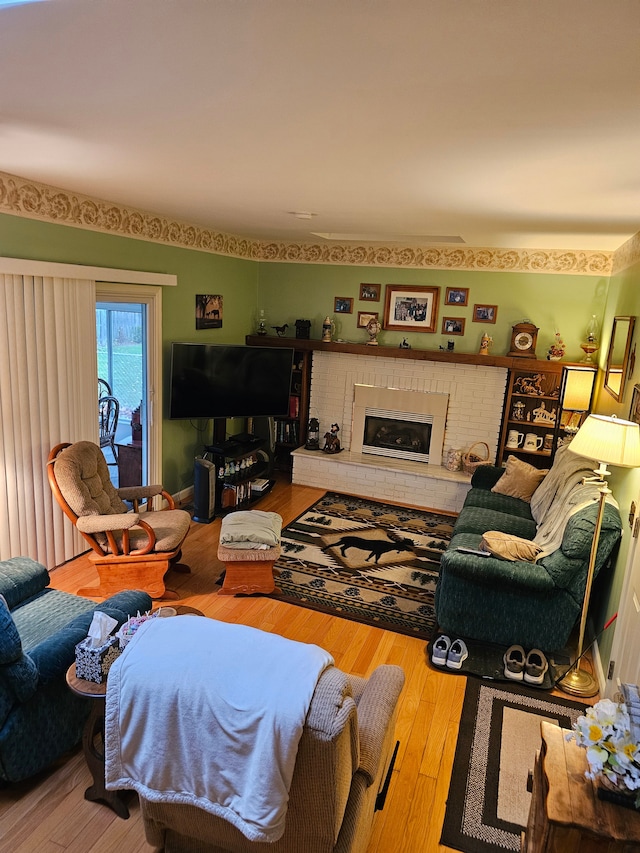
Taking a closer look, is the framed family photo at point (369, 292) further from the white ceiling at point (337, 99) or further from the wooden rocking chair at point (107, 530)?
the wooden rocking chair at point (107, 530)

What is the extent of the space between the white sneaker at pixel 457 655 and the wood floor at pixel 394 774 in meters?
0.06

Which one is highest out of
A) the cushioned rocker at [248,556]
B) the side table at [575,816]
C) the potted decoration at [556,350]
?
the potted decoration at [556,350]

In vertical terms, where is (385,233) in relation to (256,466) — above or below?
above

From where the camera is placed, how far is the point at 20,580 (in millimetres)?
2941

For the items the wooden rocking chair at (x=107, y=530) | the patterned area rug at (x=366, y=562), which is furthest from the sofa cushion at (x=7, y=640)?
the patterned area rug at (x=366, y=562)

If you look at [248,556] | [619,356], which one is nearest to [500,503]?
[619,356]

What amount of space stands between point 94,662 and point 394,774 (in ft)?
4.68

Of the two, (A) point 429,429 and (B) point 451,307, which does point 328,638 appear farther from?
(B) point 451,307

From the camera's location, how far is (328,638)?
139 inches

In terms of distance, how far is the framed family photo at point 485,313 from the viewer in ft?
18.8

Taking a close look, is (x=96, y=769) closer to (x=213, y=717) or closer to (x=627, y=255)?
(x=213, y=717)

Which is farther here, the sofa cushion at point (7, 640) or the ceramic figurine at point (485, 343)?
the ceramic figurine at point (485, 343)

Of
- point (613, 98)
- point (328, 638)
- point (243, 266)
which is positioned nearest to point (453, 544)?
point (328, 638)

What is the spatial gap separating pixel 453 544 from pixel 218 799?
2.50 m
